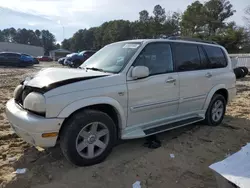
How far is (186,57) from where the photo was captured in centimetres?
482

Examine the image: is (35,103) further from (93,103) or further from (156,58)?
(156,58)

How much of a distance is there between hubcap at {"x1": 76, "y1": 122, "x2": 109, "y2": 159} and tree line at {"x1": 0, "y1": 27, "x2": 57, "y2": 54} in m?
110

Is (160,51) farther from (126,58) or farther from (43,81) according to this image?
(43,81)

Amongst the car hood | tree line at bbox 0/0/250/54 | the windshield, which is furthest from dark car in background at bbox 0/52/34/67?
the car hood

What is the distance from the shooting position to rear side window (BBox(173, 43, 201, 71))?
4633mm

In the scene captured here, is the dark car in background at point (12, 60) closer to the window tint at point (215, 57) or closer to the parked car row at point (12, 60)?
the parked car row at point (12, 60)

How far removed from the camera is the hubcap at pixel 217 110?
5514mm

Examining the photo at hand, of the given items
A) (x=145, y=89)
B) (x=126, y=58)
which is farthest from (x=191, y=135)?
(x=126, y=58)

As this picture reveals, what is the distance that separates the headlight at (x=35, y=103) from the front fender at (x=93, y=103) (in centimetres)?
24

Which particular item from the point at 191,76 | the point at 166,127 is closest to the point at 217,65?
the point at 191,76

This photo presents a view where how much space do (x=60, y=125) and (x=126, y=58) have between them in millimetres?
1518

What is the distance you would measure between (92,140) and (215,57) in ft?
11.2

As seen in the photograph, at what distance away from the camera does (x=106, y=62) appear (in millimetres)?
4242

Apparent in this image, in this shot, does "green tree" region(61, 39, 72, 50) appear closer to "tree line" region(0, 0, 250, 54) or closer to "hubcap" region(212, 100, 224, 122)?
"tree line" region(0, 0, 250, 54)
